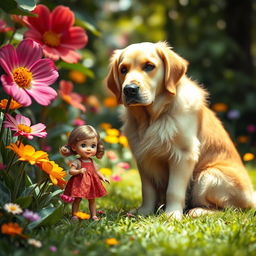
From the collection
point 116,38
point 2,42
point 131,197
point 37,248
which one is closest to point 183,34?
point 116,38

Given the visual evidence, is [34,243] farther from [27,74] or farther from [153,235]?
[27,74]

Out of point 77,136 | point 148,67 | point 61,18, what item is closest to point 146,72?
point 148,67

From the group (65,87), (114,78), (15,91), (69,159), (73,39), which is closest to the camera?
(15,91)

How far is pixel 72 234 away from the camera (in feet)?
7.86

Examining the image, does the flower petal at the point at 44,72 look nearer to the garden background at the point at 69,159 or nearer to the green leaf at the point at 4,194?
the garden background at the point at 69,159

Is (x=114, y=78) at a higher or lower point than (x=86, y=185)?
higher

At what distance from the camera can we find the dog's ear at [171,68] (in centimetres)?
301

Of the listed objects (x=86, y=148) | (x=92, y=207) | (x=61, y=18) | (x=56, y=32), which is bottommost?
(x=92, y=207)

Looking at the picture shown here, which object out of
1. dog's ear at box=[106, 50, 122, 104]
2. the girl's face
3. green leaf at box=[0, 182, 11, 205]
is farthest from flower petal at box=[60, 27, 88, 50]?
green leaf at box=[0, 182, 11, 205]

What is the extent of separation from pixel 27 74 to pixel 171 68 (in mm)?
1033

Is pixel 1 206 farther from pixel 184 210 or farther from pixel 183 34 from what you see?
pixel 183 34

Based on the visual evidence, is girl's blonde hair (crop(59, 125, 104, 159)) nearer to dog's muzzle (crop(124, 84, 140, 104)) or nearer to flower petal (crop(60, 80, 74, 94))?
dog's muzzle (crop(124, 84, 140, 104))

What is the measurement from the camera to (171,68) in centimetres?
304

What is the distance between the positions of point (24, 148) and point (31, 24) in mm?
1264
